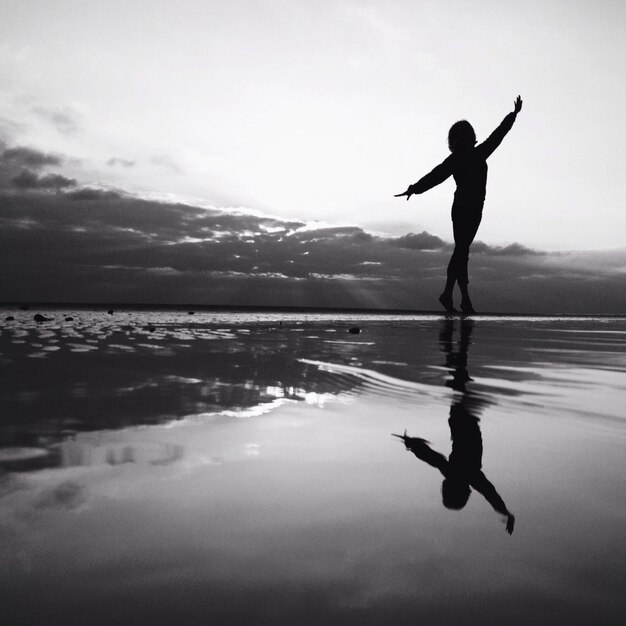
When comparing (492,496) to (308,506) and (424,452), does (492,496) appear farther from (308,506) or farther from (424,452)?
(308,506)

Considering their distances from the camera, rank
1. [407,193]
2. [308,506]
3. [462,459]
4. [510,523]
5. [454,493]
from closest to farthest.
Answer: [510,523] → [308,506] → [454,493] → [462,459] → [407,193]

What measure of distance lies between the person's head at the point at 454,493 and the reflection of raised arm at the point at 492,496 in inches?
1.7

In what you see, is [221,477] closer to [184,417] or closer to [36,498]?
[36,498]

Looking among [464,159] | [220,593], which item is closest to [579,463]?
[220,593]

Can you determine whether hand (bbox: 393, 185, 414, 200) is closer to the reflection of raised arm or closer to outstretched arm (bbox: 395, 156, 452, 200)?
outstretched arm (bbox: 395, 156, 452, 200)

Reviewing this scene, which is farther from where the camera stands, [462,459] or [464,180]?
[464,180]

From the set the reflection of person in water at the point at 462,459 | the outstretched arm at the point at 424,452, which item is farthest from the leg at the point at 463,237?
the outstretched arm at the point at 424,452

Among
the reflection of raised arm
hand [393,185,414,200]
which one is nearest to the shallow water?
the reflection of raised arm

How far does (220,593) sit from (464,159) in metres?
9.01

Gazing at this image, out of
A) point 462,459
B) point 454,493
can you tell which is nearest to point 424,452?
point 462,459

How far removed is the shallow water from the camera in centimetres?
113

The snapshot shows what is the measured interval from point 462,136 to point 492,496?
869 centimetres

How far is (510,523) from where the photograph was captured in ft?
4.93

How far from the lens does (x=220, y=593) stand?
1146 mm
